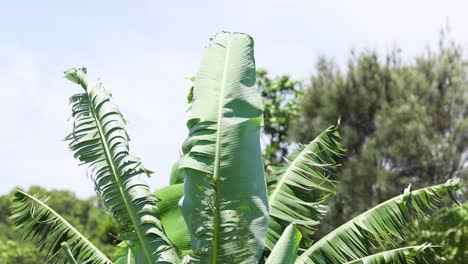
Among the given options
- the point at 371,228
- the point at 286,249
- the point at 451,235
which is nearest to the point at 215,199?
the point at 286,249

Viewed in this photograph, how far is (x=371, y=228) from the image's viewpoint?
9422mm

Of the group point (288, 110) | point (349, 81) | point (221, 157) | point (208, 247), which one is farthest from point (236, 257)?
point (288, 110)

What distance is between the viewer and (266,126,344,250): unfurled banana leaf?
980 centimetres

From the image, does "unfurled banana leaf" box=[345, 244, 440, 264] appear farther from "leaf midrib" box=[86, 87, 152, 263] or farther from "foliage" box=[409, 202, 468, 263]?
"foliage" box=[409, 202, 468, 263]

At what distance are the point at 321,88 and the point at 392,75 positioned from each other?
90.8 inches

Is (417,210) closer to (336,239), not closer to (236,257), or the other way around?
(336,239)

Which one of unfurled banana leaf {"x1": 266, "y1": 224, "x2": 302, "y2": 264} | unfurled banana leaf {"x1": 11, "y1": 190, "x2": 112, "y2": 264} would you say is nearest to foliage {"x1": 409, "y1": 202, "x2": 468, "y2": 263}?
unfurled banana leaf {"x1": 266, "y1": 224, "x2": 302, "y2": 264}

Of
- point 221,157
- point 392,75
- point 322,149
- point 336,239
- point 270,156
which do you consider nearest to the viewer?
point 221,157

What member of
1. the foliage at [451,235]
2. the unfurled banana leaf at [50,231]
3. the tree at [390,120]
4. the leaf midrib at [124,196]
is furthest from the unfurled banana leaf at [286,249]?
the tree at [390,120]

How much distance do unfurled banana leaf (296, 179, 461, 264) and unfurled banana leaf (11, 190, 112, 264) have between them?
2272 millimetres

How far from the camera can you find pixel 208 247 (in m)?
8.39

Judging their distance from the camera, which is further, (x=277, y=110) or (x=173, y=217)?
(x=277, y=110)

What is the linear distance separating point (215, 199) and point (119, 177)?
1286 millimetres

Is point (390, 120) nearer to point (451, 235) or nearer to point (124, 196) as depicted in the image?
point (451, 235)
